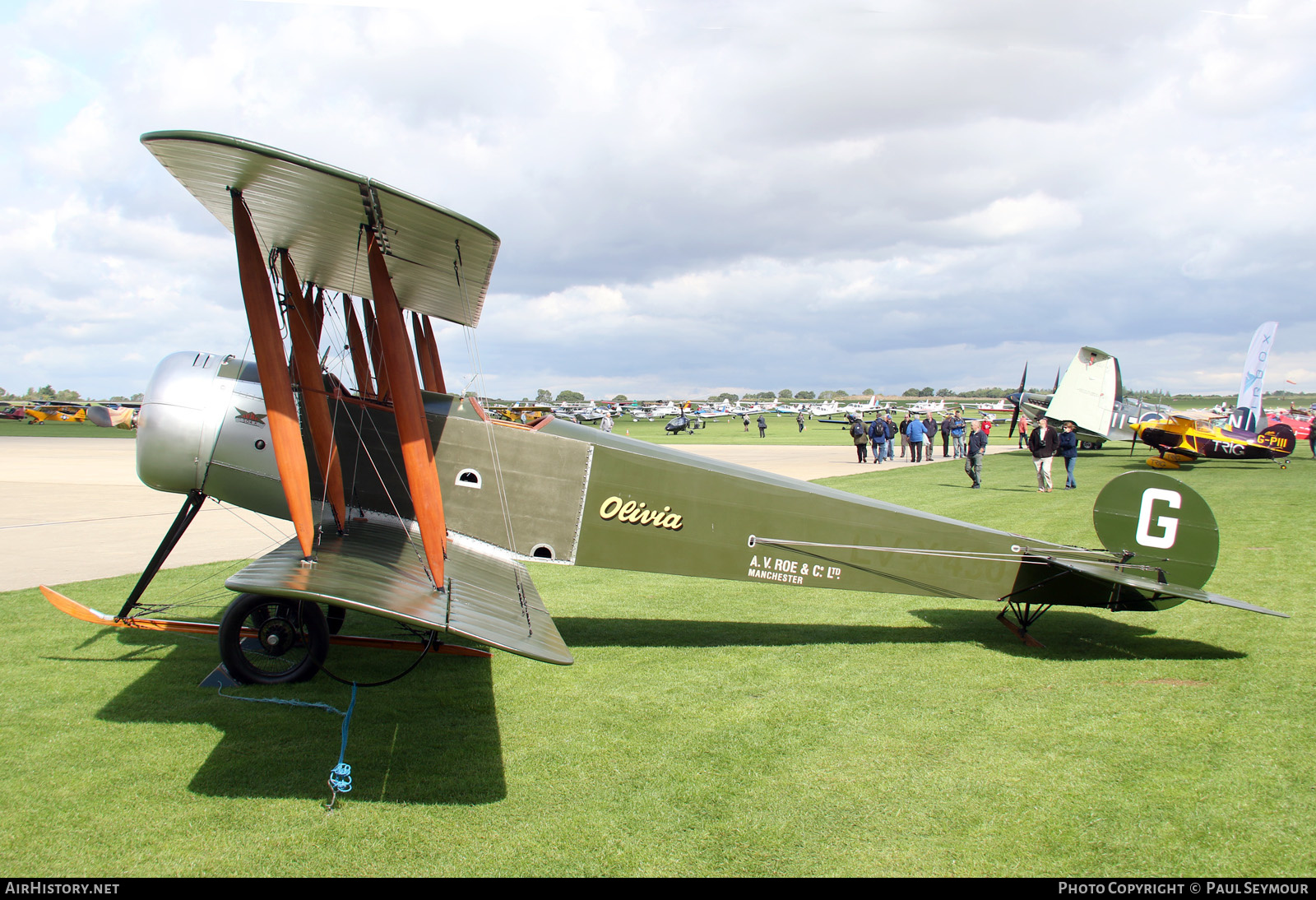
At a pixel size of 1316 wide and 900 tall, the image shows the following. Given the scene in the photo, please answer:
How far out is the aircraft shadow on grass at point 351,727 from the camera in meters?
4.11

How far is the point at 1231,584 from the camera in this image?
8.47 metres

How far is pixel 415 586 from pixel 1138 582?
583 cm

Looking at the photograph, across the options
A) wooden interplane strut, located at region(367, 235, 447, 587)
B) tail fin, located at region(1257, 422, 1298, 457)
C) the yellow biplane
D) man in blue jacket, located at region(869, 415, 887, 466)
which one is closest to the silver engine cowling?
wooden interplane strut, located at region(367, 235, 447, 587)

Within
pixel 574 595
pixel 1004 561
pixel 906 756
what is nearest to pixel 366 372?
pixel 574 595

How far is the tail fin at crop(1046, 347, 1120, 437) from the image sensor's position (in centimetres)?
2728

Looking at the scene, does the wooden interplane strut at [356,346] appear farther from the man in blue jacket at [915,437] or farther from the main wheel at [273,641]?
the man in blue jacket at [915,437]

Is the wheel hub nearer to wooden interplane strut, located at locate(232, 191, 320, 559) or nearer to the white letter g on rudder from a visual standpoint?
wooden interplane strut, located at locate(232, 191, 320, 559)

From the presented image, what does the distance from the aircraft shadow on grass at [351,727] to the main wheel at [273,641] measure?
0.16 metres

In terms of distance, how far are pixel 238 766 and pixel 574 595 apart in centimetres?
476

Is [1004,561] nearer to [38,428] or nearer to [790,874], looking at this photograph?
[790,874]

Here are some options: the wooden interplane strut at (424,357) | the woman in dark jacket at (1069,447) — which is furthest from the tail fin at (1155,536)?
the woman in dark jacket at (1069,447)

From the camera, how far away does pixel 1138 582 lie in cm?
614

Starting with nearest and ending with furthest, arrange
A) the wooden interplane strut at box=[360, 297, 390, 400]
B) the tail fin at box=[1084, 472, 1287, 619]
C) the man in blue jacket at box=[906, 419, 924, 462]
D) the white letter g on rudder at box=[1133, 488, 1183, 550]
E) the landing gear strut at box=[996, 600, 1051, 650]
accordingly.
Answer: the tail fin at box=[1084, 472, 1287, 619] < the white letter g on rudder at box=[1133, 488, 1183, 550] < the landing gear strut at box=[996, 600, 1051, 650] < the wooden interplane strut at box=[360, 297, 390, 400] < the man in blue jacket at box=[906, 419, 924, 462]

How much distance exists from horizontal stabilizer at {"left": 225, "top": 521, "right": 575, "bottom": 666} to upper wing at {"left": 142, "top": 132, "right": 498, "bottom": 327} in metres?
1.90
